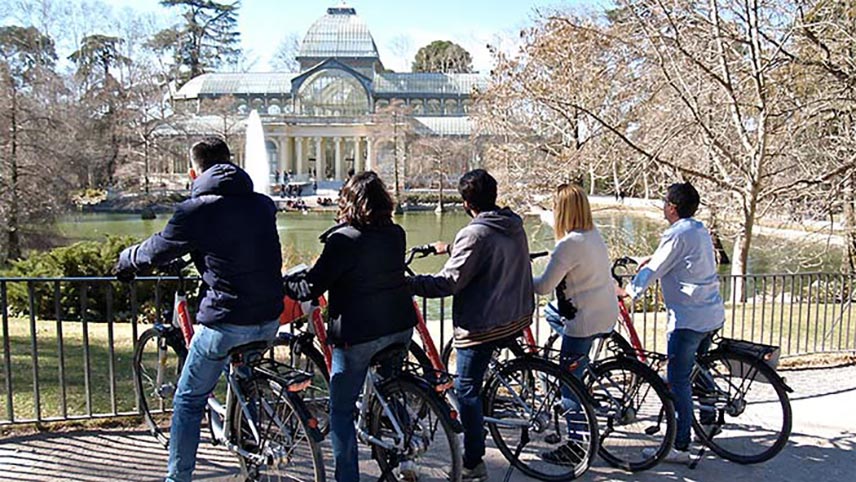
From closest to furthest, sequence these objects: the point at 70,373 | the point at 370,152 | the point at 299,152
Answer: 1. the point at 70,373
2. the point at 370,152
3. the point at 299,152

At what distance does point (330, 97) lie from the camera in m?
76.0

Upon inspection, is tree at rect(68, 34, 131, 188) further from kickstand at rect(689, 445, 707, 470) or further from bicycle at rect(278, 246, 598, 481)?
kickstand at rect(689, 445, 707, 470)

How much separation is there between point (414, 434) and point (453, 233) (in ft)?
94.8

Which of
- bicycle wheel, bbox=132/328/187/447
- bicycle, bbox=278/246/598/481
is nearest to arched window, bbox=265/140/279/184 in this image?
bicycle wheel, bbox=132/328/187/447

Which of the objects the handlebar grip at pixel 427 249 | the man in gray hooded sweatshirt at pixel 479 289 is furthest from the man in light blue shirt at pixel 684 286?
the handlebar grip at pixel 427 249

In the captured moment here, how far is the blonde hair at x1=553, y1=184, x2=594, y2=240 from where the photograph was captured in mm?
4230

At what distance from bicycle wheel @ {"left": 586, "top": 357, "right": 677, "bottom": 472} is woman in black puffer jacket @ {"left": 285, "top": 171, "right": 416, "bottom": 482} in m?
1.48

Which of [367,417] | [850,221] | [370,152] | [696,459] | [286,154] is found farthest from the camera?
[286,154]

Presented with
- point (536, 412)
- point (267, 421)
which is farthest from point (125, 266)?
point (536, 412)

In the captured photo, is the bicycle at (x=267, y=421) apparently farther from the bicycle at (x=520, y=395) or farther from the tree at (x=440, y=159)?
the tree at (x=440, y=159)

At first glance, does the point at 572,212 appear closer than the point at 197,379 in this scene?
No

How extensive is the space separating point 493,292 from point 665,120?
923 cm

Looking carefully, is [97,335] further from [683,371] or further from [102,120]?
[102,120]

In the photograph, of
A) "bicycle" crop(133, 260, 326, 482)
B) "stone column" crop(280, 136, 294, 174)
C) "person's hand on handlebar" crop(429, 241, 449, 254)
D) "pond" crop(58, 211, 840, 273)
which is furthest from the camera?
"stone column" crop(280, 136, 294, 174)
